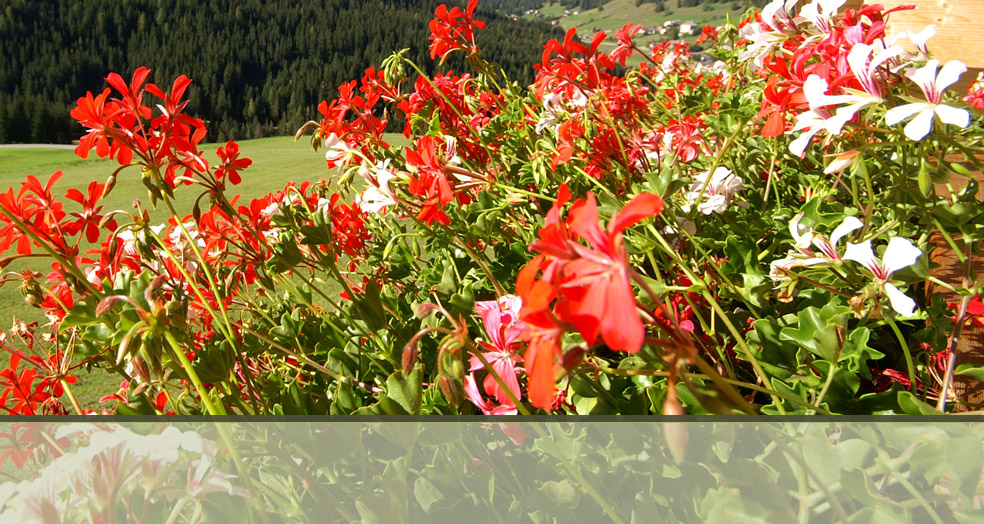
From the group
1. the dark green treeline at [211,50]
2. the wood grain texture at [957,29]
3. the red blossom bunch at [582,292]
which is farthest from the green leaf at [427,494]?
the dark green treeline at [211,50]

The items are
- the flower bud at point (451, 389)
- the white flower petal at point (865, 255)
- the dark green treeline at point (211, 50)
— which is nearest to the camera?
the flower bud at point (451, 389)

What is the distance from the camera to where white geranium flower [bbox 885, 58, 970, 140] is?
44 centimetres

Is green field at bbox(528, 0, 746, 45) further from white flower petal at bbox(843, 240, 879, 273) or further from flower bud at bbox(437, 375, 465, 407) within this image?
flower bud at bbox(437, 375, 465, 407)

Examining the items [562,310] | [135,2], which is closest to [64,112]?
[135,2]

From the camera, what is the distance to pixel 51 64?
1812 centimetres

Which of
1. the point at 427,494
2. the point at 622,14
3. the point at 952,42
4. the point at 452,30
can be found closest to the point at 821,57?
the point at 952,42

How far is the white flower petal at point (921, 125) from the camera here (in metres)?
0.44

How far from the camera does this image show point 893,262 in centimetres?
48

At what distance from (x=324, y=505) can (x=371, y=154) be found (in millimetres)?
971

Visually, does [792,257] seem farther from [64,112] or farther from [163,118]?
[64,112]

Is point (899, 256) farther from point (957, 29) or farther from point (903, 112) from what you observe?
point (957, 29)

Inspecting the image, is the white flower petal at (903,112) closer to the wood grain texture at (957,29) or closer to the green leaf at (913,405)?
the green leaf at (913,405)

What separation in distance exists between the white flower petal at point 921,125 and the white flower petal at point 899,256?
8 cm

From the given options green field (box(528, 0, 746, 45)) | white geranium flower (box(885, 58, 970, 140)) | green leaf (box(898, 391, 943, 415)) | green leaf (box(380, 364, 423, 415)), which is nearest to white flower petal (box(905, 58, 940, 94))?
white geranium flower (box(885, 58, 970, 140))
